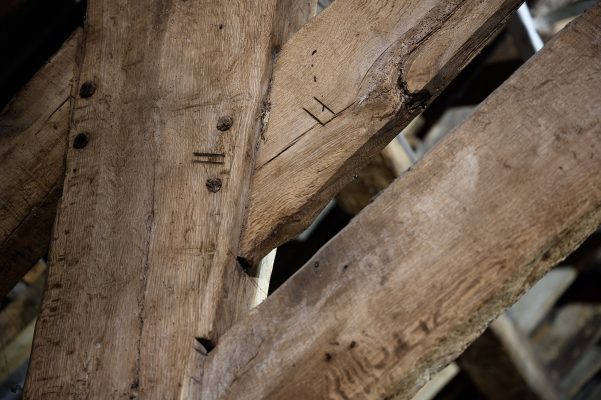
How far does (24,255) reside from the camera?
110 centimetres

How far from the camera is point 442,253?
0.77m

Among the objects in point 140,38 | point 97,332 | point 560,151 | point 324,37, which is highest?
point 140,38

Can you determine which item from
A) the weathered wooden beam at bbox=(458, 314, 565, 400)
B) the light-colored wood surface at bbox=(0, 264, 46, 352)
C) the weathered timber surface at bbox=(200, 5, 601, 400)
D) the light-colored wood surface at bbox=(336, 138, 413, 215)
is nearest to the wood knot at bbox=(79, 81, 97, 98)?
the weathered timber surface at bbox=(200, 5, 601, 400)

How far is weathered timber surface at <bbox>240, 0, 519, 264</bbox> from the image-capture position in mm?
867

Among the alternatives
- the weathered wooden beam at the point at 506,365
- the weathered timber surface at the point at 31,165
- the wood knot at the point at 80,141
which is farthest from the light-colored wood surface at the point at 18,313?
the weathered wooden beam at the point at 506,365

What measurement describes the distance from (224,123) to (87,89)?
12.4 inches

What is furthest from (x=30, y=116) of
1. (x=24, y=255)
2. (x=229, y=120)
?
(x=229, y=120)

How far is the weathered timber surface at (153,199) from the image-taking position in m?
0.83

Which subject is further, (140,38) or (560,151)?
(140,38)

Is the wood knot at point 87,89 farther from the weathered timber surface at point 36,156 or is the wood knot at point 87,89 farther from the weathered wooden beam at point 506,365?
the weathered wooden beam at point 506,365

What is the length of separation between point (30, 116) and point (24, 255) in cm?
29

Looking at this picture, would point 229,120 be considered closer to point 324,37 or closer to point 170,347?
point 324,37

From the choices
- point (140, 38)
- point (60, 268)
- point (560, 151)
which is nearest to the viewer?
point (560, 151)

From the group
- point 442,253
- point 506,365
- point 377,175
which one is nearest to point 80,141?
point 442,253
